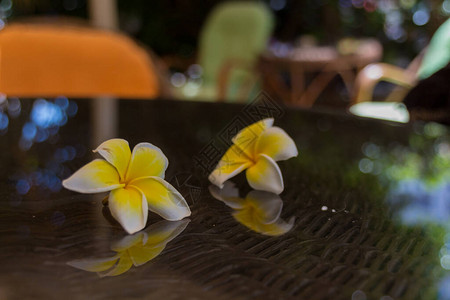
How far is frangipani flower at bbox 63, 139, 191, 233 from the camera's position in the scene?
441 mm

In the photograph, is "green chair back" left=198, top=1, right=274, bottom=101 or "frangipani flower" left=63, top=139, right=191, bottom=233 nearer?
"frangipani flower" left=63, top=139, right=191, bottom=233

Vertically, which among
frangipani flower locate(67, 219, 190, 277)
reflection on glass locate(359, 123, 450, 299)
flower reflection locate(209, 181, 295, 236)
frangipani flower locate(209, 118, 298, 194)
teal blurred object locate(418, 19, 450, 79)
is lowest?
frangipani flower locate(67, 219, 190, 277)

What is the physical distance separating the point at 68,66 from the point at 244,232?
4.91 feet

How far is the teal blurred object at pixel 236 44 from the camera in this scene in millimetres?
3242

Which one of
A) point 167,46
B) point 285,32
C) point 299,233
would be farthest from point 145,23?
point 299,233

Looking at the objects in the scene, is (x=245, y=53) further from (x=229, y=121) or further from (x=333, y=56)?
(x=229, y=121)

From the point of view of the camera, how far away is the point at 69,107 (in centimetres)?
111

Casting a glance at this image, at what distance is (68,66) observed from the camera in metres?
1.77

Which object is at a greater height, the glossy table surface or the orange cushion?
the orange cushion

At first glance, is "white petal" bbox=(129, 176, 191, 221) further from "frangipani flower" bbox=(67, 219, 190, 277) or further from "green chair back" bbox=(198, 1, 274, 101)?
"green chair back" bbox=(198, 1, 274, 101)

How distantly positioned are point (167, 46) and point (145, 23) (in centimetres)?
35

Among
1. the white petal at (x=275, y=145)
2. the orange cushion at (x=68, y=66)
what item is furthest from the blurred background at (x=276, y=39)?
the white petal at (x=275, y=145)

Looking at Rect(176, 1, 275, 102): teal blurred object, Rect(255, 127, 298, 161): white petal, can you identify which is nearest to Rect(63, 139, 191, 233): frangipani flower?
Rect(255, 127, 298, 161): white petal

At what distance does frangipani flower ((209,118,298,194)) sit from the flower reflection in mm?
11
